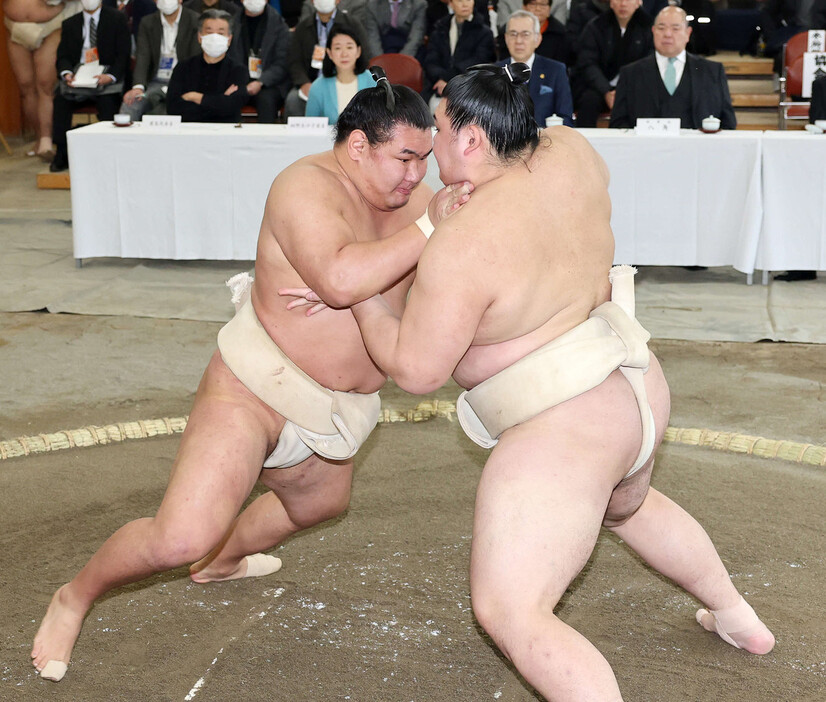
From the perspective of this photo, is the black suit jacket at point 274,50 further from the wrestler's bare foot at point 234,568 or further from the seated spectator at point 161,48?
the wrestler's bare foot at point 234,568

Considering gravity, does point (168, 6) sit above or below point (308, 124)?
above

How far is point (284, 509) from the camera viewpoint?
78.5 inches

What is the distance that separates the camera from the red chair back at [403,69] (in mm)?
5852

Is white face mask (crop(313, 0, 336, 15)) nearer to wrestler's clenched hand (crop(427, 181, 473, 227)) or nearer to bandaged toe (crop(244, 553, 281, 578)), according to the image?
bandaged toe (crop(244, 553, 281, 578))

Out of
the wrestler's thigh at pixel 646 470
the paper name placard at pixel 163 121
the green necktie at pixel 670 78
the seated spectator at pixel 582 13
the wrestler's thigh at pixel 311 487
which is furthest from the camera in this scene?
the seated spectator at pixel 582 13

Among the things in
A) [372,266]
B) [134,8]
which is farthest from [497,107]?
[134,8]

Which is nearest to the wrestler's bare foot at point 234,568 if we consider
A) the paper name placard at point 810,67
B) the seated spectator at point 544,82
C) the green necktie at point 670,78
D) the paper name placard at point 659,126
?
the paper name placard at point 659,126

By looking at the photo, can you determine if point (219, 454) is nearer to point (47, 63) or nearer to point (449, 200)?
point (449, 200)

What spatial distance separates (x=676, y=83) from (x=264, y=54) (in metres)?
2.70

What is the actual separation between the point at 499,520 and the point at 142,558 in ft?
2.09

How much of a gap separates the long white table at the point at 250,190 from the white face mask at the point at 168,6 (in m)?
1.66

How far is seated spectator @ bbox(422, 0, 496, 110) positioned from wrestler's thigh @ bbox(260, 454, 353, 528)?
441 cm

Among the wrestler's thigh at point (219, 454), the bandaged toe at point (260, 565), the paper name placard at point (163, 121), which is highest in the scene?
the paper name placard at point (163, 121)

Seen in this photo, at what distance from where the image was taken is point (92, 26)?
265 inches
